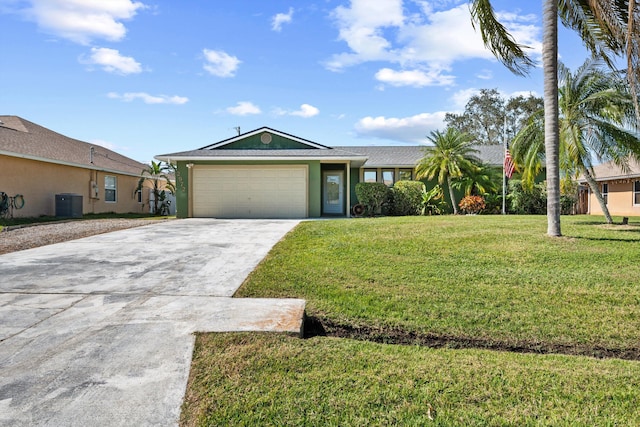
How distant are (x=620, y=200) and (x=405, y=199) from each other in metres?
12.8

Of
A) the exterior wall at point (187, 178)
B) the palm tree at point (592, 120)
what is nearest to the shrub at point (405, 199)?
the exterior wall at point (187, 178)

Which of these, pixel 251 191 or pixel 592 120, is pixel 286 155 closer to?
pixel 251 191

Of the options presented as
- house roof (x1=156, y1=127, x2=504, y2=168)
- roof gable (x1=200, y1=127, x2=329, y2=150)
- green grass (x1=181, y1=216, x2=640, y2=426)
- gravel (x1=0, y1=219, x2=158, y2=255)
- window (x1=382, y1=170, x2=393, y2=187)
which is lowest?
green grass (x1=181, y1=216, x2=640, y2=426)

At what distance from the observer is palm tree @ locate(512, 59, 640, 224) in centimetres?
1068

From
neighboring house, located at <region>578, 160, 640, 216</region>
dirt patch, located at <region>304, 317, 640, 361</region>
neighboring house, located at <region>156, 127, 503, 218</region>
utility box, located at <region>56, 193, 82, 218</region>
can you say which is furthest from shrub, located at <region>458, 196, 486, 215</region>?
utility box, located at <region>56, 193, 82, 218</region>

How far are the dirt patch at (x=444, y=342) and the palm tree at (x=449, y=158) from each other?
15.4 m

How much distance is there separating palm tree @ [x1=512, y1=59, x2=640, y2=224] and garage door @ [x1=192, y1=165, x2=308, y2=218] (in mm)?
9133

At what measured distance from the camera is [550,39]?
351 inches

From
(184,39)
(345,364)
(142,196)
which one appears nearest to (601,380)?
(345,364)

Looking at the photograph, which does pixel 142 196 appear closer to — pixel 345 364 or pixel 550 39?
pixel 550 39

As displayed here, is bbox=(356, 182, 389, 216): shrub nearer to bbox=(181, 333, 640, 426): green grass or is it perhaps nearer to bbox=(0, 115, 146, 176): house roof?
bbox=(0, 115, 146, 176): house roof

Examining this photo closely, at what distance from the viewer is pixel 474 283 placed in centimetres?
571

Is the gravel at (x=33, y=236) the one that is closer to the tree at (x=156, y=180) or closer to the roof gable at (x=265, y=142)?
the roof gable at (x=265, y=142)

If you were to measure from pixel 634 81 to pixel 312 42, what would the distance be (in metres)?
10.2
